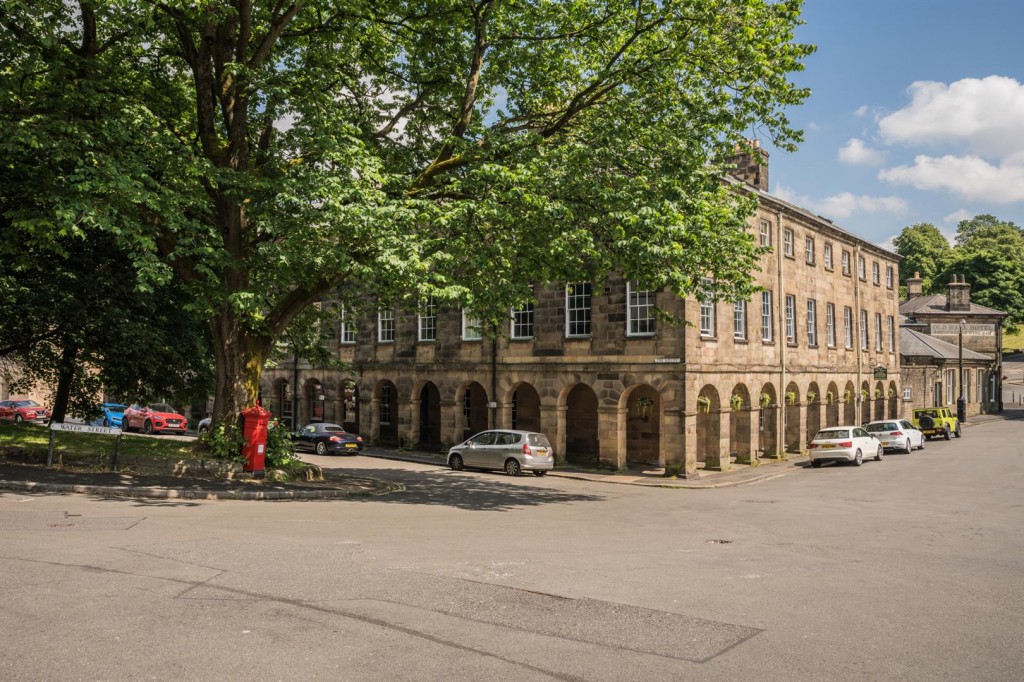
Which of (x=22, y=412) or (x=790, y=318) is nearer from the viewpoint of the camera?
(x=790, y=318)

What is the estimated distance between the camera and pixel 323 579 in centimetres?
884

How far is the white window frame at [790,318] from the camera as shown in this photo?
3409 cm

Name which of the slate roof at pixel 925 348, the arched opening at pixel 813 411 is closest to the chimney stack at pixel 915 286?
the slate roof at pixel 925 348

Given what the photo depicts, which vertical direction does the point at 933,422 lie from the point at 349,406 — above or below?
below

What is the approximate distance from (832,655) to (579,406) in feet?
81.8

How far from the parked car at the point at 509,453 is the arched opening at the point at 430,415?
9661 mm

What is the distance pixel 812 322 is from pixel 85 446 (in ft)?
99.6

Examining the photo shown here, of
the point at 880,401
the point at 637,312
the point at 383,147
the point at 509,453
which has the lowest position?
the point at 509,453

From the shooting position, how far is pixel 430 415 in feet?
126

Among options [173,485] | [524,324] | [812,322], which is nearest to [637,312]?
[524,324]

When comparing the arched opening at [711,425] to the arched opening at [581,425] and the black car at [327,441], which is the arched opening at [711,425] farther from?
the black car at [327,441]

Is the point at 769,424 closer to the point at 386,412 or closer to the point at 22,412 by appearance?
the point at 386,412

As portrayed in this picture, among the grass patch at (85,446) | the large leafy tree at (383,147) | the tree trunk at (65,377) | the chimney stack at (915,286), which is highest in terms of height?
the chimney stack at (915,286)

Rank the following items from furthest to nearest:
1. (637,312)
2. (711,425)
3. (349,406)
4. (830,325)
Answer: (349,406) → (830,325) → (711,425) → (637,312)
